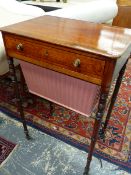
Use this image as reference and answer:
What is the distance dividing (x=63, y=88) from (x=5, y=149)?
63 centimetres

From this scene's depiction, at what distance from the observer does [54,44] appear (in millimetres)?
747

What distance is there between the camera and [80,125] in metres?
1.42

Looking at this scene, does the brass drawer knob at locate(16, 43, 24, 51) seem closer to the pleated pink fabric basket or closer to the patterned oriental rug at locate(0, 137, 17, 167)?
the pleated pink fabric basket

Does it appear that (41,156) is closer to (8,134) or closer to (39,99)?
(8,134)

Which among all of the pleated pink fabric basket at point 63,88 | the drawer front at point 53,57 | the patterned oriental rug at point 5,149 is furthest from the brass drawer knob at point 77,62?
the patterned oriental rug at point 5,149

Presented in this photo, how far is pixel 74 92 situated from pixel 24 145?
0.59 m

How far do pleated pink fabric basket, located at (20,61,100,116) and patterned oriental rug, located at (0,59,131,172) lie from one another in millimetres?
317

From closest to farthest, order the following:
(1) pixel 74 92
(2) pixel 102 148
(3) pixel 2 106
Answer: (1) pixel 74 92
(2) pixel 102 148
(3) pixel 2 106

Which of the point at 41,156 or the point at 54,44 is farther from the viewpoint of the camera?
the point at 41,156

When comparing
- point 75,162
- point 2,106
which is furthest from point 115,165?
point 2,106

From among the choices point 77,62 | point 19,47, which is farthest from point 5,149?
point 77,62

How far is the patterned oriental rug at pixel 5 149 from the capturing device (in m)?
1.18

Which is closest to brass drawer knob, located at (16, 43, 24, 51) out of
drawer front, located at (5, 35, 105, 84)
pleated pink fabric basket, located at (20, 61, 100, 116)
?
drawer front, located at (5, 35, 105, 84)

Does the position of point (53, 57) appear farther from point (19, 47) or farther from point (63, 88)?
point (63, 88)
